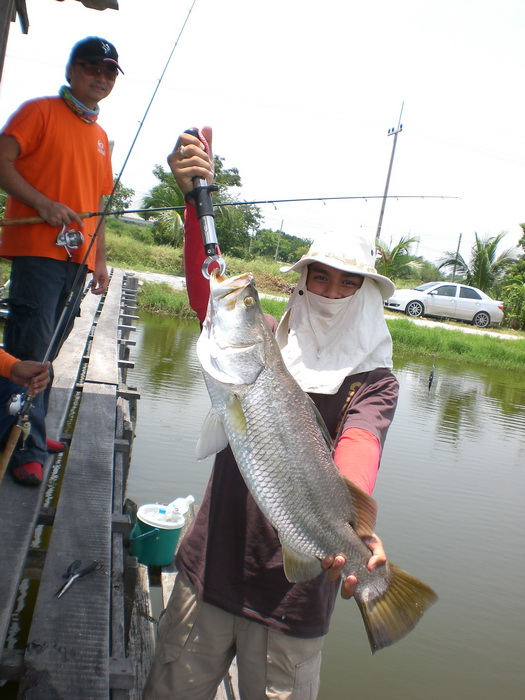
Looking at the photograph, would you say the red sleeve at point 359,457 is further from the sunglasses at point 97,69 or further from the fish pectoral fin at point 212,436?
the sunglasses at point 97,69

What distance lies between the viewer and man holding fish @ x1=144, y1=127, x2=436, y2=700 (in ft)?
7.44

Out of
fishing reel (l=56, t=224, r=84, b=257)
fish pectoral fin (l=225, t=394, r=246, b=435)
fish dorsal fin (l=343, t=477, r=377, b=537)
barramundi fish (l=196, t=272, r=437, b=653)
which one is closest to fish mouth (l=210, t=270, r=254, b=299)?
barramundi fish (l=196, t=272, r=437, b=653)

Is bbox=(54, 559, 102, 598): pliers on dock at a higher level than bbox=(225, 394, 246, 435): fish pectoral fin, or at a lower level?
lower

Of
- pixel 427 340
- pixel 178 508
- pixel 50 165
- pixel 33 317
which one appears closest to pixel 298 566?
pixel 33 317

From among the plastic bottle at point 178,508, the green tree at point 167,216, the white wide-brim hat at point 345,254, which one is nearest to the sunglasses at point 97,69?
the white wide-brim hat at point 345,254

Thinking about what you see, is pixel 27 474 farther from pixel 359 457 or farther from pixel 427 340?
pixel 427 340

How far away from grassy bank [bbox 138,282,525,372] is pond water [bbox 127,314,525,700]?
6.28m

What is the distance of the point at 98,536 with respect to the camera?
3188mm

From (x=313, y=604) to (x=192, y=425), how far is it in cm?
741

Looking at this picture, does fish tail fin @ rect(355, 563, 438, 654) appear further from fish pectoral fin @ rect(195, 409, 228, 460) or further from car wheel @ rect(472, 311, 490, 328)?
car wheel @ rect(472, 311, 490, 328)

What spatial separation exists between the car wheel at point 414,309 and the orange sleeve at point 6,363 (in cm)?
2546

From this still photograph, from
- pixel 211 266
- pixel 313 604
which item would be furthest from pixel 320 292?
pixel 313 604

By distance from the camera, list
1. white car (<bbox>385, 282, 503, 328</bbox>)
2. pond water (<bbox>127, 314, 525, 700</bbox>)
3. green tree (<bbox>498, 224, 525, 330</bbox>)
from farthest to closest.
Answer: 1. green tree (<bbox>498, 224, 525, 330</bbox>)
2. white car (<bbox>385, 282, 503, 328</bbox>)
3. pond water (<bbox>127, 314, 525, 700</bbox>)

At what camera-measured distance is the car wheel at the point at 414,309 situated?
1092 inches
